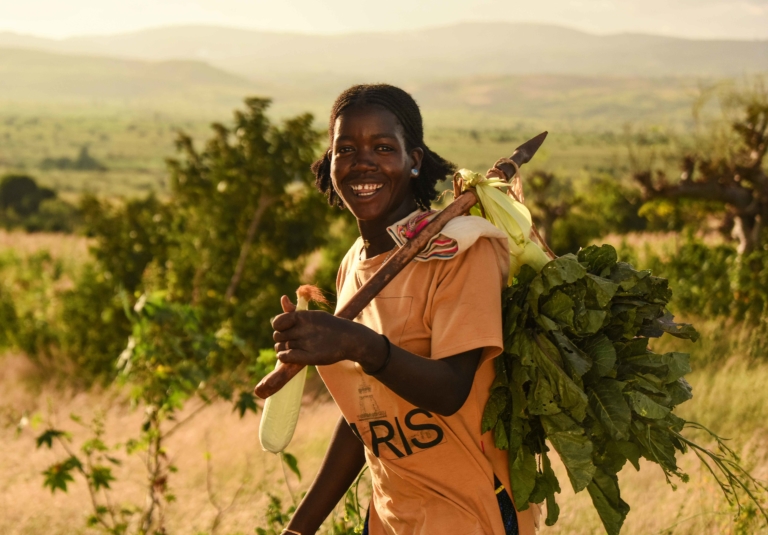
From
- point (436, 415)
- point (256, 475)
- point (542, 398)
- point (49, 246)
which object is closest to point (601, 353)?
point (542, 398)

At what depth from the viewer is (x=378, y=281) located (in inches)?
69.4

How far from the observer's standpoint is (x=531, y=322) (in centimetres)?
193

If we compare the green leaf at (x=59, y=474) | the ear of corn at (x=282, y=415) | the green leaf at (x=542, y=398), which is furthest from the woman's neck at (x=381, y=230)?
the green leaf at (x=59, y=474)

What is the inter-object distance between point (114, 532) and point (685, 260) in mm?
8445

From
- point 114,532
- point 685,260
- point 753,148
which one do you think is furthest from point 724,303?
point 114,532

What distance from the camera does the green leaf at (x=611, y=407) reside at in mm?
1869

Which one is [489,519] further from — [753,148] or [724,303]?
[753,148]

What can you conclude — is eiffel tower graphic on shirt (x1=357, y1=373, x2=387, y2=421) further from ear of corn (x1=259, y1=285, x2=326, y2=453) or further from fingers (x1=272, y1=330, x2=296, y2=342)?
fingers (x1=272, y1=330, x2=296, y2=342)

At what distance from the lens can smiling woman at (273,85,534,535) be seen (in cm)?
165

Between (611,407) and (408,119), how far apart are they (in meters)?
0.89

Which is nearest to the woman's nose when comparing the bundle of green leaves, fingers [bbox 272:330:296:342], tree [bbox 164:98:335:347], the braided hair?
the braided hair

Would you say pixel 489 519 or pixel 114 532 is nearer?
pixel 489 519

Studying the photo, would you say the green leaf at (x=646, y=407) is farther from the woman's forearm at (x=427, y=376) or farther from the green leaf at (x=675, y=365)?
the woman's forearm at (x=427, y=376)

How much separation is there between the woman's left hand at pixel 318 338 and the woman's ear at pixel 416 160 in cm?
64
